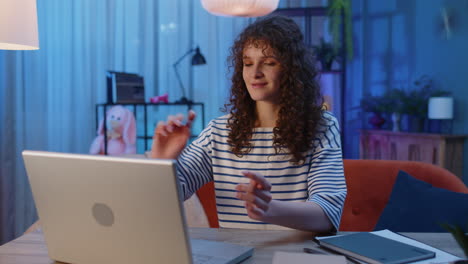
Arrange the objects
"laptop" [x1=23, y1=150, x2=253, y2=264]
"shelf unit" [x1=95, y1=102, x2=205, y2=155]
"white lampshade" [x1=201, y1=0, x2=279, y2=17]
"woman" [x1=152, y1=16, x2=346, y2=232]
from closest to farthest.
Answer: "laptop" [x1=23, y1=150, x2=253, y2=264], "woman" [x1=152, y1=16, x2=346, y2=232], "white lampshade" [x1=201, y1=0, x2=279, y2=17], "shelf unit" [x1=95, y1=102, x2=205, y2=155]

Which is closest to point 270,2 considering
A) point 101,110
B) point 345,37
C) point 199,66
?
point 199,66

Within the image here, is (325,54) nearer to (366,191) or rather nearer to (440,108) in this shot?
(440,108)

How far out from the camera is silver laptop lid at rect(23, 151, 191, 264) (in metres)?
0.64

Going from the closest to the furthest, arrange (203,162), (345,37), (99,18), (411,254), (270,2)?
1. (411,254)
2. (203,162)
3. (270,2)
4. (99,18)
5. (345,37)

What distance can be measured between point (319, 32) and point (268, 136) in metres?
3.23

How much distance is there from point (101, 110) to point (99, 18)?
2.72 ft

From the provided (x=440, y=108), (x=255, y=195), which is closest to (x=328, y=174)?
(x=255, y=195)

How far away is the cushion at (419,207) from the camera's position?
4.66 feet

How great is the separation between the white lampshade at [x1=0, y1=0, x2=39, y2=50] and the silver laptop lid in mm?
907

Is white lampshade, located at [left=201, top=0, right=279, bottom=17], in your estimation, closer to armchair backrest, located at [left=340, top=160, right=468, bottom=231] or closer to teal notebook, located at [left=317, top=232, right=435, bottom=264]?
armchair backrest, located at [left=340, top=160, right=468, bottom=231]

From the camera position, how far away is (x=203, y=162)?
4.68 feet

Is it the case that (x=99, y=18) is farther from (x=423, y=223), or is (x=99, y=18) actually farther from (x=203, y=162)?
(x=423, y=223)

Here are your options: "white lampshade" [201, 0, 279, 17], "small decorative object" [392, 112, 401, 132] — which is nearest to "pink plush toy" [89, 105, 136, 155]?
"white lampshade" [201, 0, 279, 17]

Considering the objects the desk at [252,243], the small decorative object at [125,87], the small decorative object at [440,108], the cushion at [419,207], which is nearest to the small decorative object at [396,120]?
the small decorative object at [440,108]
